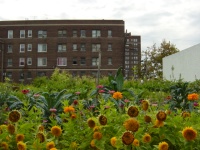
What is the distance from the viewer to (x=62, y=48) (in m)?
57.5

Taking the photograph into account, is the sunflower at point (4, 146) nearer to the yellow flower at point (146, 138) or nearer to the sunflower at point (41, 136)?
the sunflower at point (41, 136)

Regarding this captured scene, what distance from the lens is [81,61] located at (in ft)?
186

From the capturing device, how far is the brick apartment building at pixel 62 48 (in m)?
56.4

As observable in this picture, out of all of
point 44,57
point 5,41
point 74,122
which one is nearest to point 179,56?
point 74,122

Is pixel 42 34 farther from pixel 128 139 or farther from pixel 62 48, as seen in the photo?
pixel 128 139

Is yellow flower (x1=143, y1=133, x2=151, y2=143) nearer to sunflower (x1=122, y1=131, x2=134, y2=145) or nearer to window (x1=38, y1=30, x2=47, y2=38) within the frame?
sunflower (x1=122, y1=131, x2=134, y2=145)

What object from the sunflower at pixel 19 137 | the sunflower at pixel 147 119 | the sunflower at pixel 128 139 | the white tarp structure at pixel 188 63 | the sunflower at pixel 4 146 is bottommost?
the sunflower at pixel 4 146

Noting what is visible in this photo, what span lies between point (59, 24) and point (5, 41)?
8.86 meters

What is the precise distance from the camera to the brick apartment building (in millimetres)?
56406

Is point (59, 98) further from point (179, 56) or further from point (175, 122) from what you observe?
point (179, 56)

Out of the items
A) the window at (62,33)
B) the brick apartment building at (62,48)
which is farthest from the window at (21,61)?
the window at (62,33)

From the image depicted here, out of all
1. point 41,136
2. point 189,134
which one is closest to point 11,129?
point 41,136

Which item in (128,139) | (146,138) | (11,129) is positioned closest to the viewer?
(128,139)

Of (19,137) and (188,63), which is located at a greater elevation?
(188,63)
